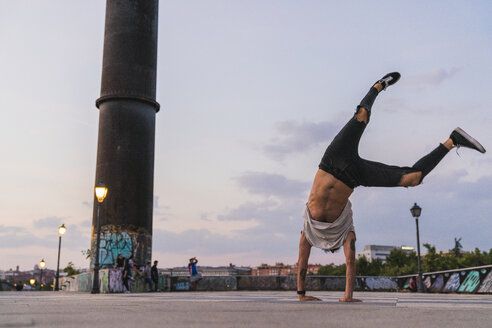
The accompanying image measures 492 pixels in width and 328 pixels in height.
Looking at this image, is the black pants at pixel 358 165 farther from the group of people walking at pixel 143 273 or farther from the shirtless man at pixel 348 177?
the group of people walking at pixel 143 273

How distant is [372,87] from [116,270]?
1574cm

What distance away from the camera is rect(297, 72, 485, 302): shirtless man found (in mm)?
Result: 5906

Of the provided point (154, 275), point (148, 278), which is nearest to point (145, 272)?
point (154, 275)

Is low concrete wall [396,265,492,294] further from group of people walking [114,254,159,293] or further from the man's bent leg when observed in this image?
the man's bent leg

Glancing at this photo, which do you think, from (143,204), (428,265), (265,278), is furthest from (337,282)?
(428,265)

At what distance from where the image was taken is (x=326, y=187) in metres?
6.14

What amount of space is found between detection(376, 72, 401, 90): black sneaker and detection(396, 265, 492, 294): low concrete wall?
49.9ft

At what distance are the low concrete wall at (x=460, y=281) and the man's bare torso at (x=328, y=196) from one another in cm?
1522

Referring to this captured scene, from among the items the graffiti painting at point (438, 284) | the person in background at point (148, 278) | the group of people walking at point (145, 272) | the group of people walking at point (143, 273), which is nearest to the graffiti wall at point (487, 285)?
the graffiti painting at point (438, 284)

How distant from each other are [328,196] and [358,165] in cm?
56

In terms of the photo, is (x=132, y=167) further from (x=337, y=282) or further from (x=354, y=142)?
(x=354, y=142)

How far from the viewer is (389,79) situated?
20.7 feet

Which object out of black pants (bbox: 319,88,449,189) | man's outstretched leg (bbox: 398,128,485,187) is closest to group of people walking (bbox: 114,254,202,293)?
black pants (bbox: 319,88,449,189)

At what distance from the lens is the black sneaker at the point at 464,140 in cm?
605
